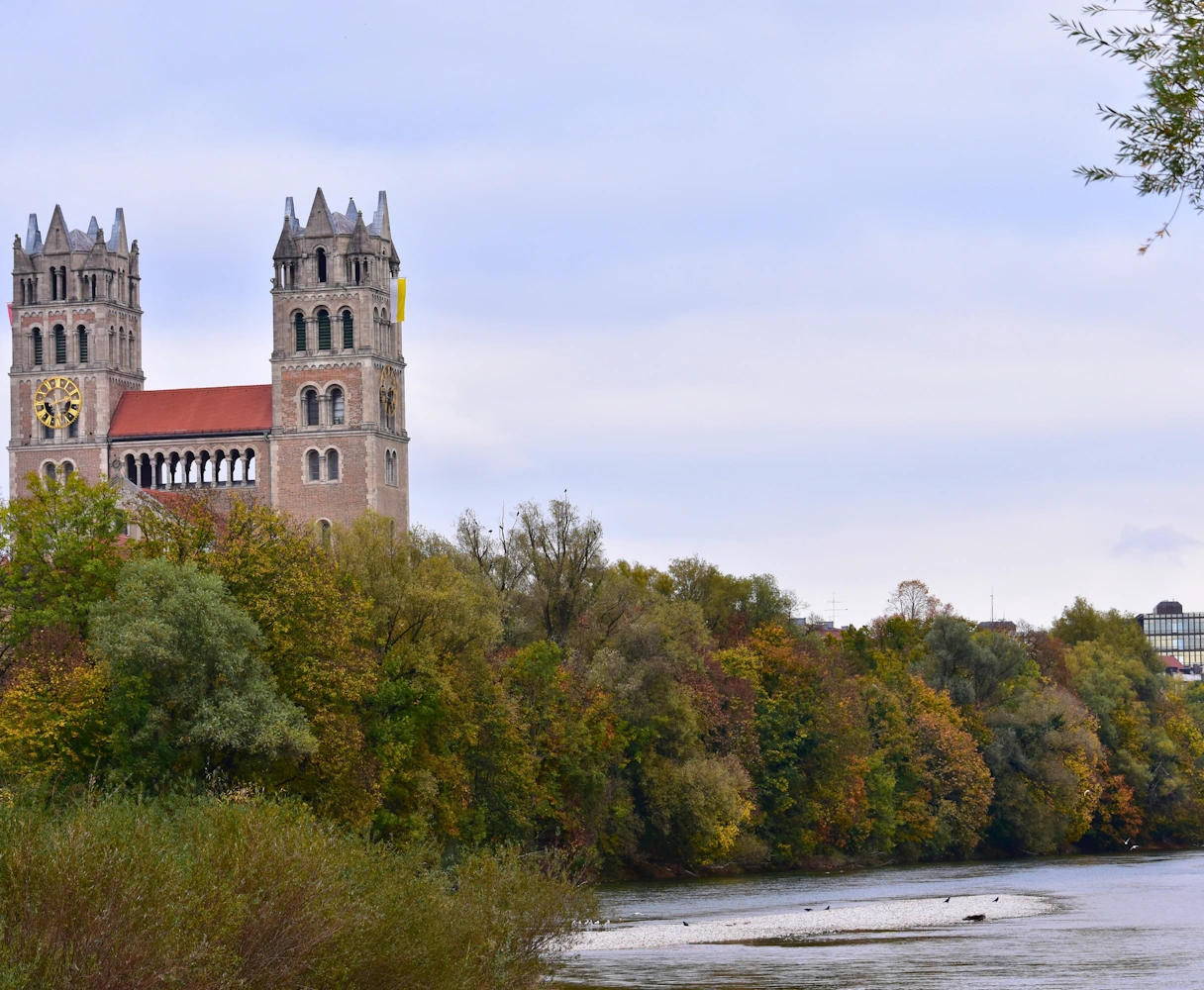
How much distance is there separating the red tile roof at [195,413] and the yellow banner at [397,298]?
11.0 m

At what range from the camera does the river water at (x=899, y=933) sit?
137 feet

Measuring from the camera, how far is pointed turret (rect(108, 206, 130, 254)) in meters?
149

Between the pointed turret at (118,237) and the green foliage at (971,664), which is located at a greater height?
the pointed turret at (118,237)

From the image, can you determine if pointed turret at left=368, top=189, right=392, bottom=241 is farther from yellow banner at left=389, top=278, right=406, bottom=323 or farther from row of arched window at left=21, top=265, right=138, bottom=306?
row of arched window at left=21, top=265, right=138, bottom=306

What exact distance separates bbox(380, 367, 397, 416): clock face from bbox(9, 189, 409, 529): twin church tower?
15cm

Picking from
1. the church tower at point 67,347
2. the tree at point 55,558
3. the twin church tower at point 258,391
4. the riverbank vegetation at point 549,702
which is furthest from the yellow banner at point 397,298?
the tree at point 55,558

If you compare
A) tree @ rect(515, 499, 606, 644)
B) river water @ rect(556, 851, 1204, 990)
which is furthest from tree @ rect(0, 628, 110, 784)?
tree @ rect(515, 499, 606, 644)

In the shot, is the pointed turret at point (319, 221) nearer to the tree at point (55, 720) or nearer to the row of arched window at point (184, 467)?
the row of arched window at point (184, 467)

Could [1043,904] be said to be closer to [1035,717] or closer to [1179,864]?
[1179,864]

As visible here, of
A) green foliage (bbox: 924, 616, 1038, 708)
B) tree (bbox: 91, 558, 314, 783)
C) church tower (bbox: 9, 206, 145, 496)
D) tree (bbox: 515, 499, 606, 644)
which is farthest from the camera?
church tower (bbox: 9, 206, 145, 496)

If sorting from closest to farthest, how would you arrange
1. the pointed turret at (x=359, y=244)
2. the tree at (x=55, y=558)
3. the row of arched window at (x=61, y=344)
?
the tree at (x=55, y=558)
the pointed turret at (x=359, y=244)
the row of arched window at (x=61, y=344)

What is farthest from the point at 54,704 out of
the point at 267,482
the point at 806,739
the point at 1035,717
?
the point at 267,482

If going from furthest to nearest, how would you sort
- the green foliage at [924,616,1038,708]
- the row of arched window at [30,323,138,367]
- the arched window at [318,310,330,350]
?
1. the row of arched window at [30,323,138,367]
2. the arched window at [318,310,330,350]
3. the green foliage at [924,616,1038,708]

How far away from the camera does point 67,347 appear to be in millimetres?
145500
